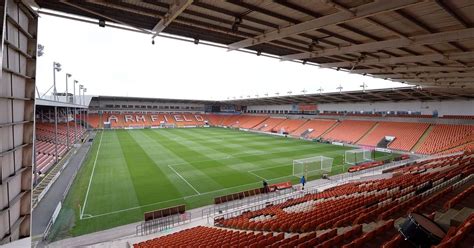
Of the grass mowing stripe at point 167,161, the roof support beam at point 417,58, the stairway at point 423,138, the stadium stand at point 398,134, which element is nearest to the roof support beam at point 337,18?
the roof support beam at point 417,58

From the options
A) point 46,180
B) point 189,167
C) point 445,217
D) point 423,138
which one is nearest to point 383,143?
point 423,138

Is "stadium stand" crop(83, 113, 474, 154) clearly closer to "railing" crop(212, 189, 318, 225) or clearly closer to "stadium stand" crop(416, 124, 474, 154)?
"stadium stand" crop(416, 124, 474, 154)

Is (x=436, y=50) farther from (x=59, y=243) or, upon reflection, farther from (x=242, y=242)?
(x=59, y=243)

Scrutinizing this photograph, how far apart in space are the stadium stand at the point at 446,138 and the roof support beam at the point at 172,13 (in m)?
32.4

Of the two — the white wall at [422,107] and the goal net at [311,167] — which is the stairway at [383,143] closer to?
the white wall at [422,107]

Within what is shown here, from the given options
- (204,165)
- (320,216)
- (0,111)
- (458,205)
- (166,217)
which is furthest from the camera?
(204,165)

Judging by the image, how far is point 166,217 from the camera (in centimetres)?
1282

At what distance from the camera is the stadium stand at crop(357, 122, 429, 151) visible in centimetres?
3165

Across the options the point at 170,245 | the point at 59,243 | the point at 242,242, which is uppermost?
the point at 242,242

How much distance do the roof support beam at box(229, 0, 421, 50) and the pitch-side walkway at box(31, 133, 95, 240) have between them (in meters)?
12.6

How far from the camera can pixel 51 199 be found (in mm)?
14844

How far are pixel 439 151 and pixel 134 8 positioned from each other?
1306 inches

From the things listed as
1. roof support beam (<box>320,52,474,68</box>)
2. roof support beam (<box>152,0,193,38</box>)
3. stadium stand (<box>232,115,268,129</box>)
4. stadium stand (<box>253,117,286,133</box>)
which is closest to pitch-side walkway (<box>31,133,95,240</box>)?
roof support beam (<box>152,0,193,38</box>)

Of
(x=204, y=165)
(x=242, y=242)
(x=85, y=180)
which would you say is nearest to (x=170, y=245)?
(x=242, y=242)
